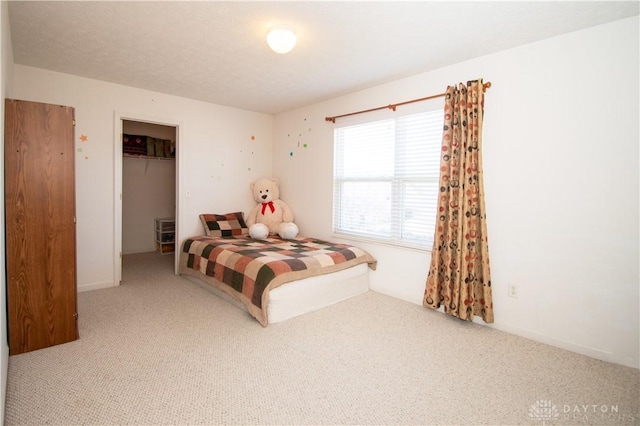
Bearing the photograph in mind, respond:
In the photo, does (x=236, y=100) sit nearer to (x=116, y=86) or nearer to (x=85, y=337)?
(x=116, y=86)

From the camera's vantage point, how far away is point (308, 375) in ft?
6.39

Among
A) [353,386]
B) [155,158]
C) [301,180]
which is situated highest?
[155,158]

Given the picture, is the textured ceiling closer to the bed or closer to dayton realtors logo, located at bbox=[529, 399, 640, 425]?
the bed

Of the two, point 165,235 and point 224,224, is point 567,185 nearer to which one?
point 224,224

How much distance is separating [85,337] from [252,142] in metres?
3.08

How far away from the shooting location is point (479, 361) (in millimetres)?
2119

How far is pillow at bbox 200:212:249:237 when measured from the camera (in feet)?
13.8

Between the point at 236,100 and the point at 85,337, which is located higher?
the point at 236,100

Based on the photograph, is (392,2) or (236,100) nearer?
(392,2)

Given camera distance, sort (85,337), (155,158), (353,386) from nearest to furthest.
A: (353,386)
(85,337)
(155,158)

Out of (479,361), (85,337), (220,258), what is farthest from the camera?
(220,258)

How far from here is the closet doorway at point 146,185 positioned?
17.1 feet

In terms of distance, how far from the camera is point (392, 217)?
3.38m

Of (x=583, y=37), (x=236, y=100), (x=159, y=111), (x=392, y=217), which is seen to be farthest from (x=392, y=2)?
(x=159, y=111)
